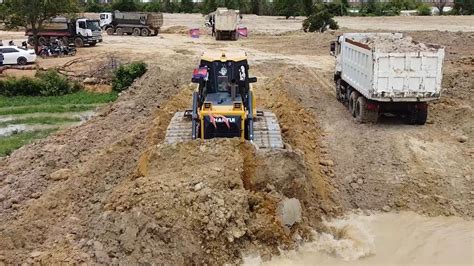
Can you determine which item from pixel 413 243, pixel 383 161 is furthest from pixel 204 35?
pixel 413 243

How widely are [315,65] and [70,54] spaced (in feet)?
55.5

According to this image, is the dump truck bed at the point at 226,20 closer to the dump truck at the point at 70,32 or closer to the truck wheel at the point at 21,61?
the dump truck at the point at 70,32

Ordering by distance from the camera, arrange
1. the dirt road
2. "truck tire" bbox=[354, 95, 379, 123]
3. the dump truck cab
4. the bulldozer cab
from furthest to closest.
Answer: "truck tire" bbox=[354, 95, 379, 123] → the bulldozer cab → the dump truck cab → the dirt road

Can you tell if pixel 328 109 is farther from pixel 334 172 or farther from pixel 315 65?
pixel 315 65

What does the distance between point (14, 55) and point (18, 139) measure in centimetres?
1660

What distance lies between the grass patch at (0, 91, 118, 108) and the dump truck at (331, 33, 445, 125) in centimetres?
1227

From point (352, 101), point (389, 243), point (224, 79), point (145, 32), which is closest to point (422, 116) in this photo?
point (352, 101)

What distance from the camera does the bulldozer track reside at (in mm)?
12992

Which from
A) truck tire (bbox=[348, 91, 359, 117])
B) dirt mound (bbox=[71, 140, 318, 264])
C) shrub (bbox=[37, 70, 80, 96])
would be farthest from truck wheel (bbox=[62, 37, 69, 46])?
dirt mound (bbox=[71, 140, 318, 264])

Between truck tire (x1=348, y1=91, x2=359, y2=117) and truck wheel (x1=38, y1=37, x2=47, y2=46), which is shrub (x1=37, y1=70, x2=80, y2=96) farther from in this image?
truck wheel (x1=38, y1=37, x2=47, y2=46)

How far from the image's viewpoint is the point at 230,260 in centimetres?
1003

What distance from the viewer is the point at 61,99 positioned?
2627cm

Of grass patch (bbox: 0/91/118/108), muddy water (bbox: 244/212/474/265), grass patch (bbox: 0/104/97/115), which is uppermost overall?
grass patch (bbox: 0/91/118/108)

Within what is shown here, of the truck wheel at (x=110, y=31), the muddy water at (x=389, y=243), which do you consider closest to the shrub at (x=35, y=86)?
the muddy water at (x=389, y=243)
